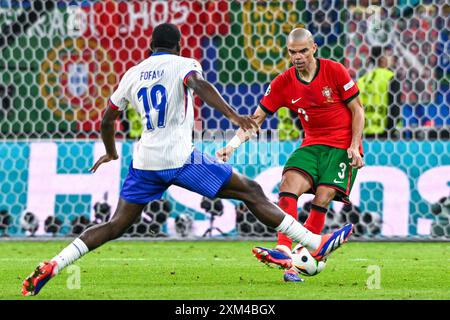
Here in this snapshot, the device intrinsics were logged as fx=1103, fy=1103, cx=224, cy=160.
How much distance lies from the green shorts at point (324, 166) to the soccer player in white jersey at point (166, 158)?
0.99m

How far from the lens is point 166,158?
6.77 meters

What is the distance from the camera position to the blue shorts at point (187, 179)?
6.77 m

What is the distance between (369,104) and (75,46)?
3392mm

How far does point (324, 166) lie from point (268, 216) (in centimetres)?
119

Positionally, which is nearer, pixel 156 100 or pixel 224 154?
pixel 156 100

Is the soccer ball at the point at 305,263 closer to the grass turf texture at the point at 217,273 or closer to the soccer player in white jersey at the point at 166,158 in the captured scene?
the grass turf texture at the point at 217,273

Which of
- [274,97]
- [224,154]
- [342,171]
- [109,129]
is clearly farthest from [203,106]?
[109,129]

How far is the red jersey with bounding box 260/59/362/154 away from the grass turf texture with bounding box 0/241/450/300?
3.30 ft

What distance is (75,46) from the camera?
41.2 feet

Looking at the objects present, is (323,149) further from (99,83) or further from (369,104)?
(99,83)

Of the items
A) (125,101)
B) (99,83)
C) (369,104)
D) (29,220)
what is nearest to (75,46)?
(99,83)

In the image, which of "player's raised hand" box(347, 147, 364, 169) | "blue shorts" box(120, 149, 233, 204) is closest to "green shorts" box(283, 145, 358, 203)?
"player's raised hand" box(347, 147, 364, 169)

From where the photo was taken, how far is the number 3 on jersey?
22.0 feet

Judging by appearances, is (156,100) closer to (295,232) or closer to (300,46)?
(295,232)
